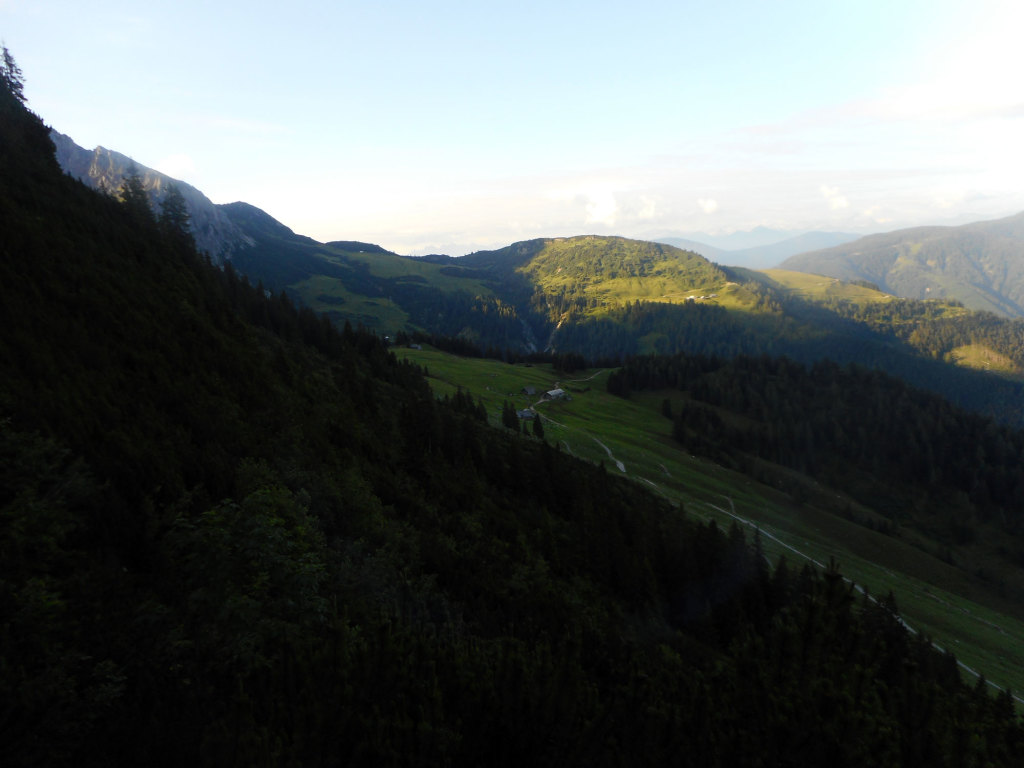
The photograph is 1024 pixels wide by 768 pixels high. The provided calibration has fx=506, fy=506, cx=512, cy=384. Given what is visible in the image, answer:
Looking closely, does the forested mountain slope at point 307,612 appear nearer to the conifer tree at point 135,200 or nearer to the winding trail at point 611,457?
the conifer tree at point 135,200

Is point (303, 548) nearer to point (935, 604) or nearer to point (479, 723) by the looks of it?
point (479, 723)

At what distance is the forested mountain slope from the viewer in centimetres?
695

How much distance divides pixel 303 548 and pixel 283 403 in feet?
57.7

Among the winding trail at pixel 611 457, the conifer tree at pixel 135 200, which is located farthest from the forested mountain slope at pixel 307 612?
the winding trail at pixel 611 457

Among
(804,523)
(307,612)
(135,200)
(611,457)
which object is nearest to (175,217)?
(135,200)

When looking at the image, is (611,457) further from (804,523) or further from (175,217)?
(175,217)

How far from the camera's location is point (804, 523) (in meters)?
79.0

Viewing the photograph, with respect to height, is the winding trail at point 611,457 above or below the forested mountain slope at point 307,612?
below

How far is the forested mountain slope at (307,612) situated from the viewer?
6.95 m

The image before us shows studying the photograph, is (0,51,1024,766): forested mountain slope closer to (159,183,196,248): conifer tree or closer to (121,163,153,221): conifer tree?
(121,163,153,221): conifer tree

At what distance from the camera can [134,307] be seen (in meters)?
28.0

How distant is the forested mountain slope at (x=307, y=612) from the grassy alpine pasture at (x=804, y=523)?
110ft

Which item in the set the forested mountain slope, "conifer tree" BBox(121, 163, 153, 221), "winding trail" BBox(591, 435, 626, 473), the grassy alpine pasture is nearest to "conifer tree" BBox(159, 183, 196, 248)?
"conifer tree" BBox(121, 163, 153, 221)

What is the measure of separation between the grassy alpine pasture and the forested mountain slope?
1323 inches
